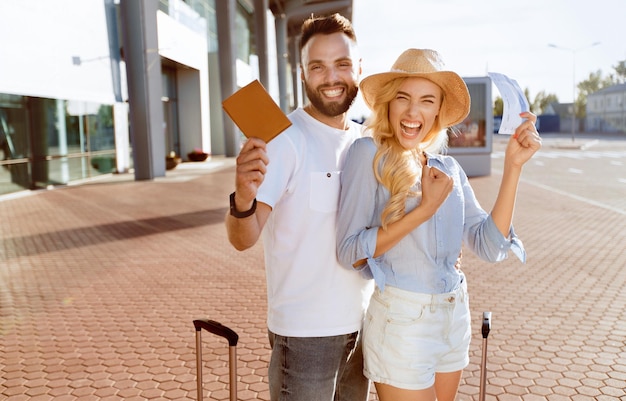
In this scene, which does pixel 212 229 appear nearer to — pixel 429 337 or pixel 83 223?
pixel 83 223

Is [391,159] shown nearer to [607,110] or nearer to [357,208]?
[357,208]

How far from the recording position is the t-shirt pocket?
2.29m

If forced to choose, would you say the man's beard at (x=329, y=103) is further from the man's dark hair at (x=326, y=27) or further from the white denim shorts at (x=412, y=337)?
the white denim shorts at (x=412, y=337)

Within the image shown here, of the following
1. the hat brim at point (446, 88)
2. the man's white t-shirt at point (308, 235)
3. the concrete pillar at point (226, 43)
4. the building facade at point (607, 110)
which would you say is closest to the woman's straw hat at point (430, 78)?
the hat brim at point (446, 88)

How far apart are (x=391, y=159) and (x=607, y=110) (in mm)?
101151

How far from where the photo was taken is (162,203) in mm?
15125

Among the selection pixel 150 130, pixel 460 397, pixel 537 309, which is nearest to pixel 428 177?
pixel 460 397

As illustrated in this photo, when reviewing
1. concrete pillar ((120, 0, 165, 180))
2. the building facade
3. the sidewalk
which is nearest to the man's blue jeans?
the sidewalk

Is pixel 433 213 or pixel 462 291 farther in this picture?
pixel 462 291

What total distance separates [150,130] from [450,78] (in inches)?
785

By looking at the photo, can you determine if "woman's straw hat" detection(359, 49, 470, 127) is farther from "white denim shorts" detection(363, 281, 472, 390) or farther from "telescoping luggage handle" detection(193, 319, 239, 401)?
"telescoping luggage handle" detection(193, 319, 239, 401)

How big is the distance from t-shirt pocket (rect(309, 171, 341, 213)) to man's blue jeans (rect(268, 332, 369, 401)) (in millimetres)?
515

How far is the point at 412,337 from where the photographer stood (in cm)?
223

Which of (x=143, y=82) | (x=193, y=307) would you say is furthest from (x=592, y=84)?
(x=193, y=307)
